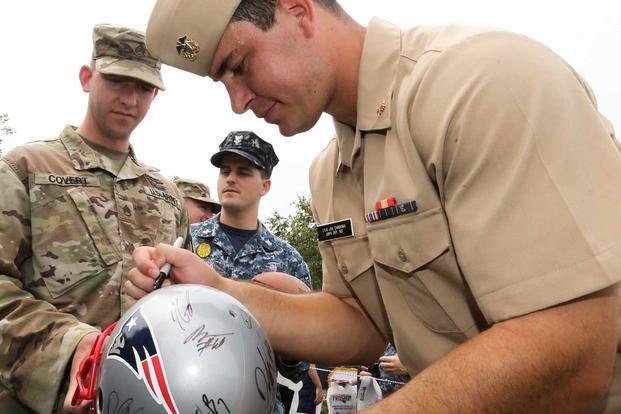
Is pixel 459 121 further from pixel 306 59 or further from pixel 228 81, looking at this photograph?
pixel 228 81

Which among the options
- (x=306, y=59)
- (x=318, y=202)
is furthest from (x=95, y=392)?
(x=306, y=59)

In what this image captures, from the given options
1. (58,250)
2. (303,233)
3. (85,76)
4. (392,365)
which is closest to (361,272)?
(58,250)

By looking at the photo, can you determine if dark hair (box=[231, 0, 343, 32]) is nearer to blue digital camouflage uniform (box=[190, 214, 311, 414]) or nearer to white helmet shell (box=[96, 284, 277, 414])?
white helmet shell (box=[96, 284, 277, 414])

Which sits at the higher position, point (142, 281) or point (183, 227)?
point (183, 227)

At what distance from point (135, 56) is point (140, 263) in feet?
5.96

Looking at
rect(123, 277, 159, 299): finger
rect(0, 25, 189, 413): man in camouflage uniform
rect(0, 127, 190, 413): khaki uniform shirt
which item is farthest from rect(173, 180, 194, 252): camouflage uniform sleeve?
rect(123, 277, 159, 299): finger

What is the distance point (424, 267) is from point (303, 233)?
4412 centimetres

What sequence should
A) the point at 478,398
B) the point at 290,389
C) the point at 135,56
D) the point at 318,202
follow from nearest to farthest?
the point at 478,398 → the point at 318,202 → the point at 135,56 → the point at 290,389

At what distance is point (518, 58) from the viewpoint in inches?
74.1

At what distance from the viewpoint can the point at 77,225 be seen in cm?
353

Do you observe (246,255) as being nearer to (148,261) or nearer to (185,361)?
(148,261)

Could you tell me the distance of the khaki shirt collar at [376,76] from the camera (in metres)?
2.39

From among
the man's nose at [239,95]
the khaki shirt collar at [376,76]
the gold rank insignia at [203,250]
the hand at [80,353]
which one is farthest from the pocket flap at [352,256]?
the gold rank insignia at [203,250]

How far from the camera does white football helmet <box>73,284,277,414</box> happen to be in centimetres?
227
